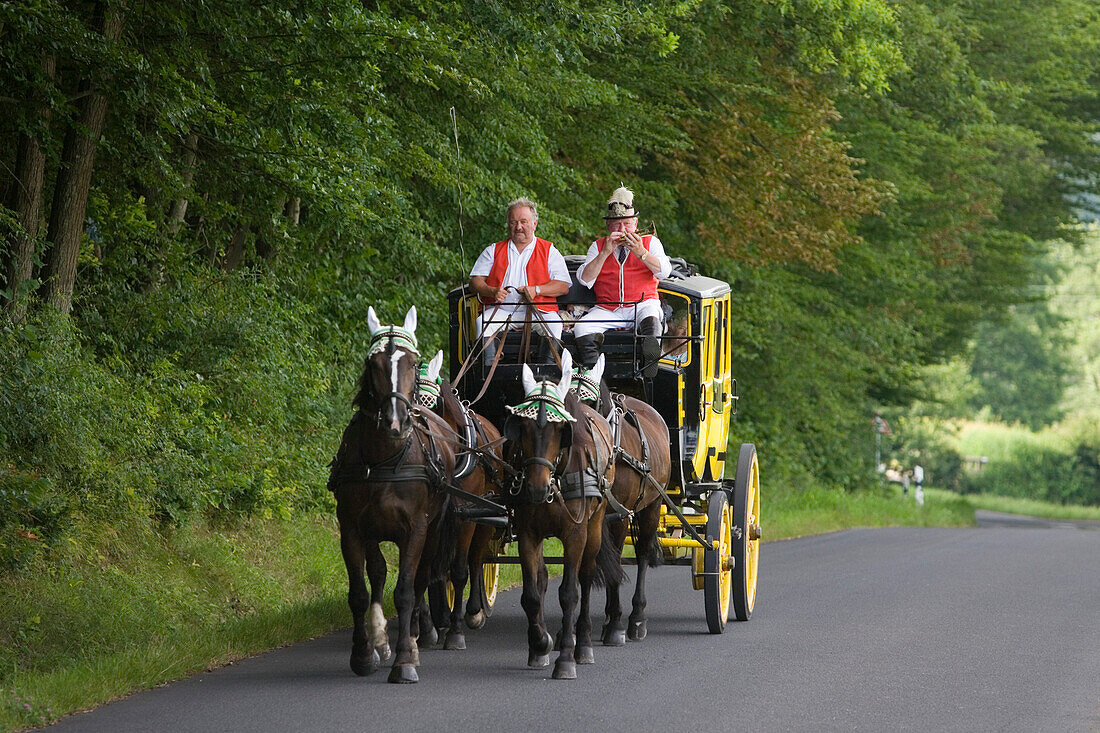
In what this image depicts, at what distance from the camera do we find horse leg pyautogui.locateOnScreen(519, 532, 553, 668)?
28.5 ft

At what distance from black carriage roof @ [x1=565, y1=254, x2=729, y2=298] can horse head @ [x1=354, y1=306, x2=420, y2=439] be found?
9.97 feet

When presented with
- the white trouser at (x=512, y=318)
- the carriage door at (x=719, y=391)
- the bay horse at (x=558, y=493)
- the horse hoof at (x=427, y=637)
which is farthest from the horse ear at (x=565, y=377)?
the carriage door at (x=719, y=391)

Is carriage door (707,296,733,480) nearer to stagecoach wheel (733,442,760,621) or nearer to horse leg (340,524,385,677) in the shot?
stagecoach wheel (733,442,760,621)

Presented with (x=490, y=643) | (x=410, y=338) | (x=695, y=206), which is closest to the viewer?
(x=410, y=338)

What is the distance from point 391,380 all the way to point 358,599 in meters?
1.27

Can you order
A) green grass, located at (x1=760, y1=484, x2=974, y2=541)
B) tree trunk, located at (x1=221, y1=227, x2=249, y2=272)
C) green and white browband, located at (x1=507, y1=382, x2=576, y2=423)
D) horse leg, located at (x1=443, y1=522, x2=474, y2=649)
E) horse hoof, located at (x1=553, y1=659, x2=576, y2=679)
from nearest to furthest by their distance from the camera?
horse hoof, located at (x1=553, y1=659, x2=576, y2=679), green and white browband, located at (x1=507, y1=382, x2=576, y2=423), horse leg, located at (x1=443, y1=522, x2=474, y2=649), tree trunk, located at (x1=221, y1=227, x2=249, y2=272), green grass, located at (x1=760, y1=484, x2=974, y2=541)

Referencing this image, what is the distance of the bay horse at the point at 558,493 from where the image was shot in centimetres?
863

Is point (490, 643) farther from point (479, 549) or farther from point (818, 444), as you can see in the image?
point (818, 444)

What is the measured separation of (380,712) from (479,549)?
9.03ft

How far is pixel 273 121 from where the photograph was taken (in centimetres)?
1260

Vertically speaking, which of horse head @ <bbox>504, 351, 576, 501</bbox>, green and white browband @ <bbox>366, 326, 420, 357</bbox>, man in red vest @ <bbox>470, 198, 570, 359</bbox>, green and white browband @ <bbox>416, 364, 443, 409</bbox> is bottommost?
horse head @ <bbox>504, 351, 576, 501</bbox>

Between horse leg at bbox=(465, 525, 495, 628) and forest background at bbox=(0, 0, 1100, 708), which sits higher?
forest background at bbox=(0, 0, 1100, 708)

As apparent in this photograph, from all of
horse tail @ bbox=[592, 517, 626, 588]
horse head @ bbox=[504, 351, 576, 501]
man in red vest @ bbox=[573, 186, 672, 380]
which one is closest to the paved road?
horse tail @ bbox=[592, 517, 626, 588]

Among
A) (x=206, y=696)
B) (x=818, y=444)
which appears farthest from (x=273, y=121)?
(x=818, y=444)
